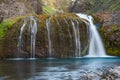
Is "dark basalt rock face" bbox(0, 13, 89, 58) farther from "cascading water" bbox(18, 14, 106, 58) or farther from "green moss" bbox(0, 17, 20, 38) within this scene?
"green moss" bbox(0, 17, 20, 38)

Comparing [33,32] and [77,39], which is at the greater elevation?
[33,32]

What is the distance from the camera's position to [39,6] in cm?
5444

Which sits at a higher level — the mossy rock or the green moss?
the green moss

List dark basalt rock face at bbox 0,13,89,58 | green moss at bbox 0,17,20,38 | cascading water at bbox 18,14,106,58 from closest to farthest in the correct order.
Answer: dark basalt rock face at bbox 0,13,89,58
cascading water at bbox 18,14,106,58
green moss at bbox 0,17,20,38

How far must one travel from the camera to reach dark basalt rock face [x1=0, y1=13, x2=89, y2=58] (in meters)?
37.5

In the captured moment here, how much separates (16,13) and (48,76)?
26.3m

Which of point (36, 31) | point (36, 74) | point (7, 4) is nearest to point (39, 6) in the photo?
point (7, 4)

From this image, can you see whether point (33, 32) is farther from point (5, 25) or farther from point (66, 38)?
point (66, 38)

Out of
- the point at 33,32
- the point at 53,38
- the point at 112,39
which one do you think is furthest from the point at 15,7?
the point at 112,39

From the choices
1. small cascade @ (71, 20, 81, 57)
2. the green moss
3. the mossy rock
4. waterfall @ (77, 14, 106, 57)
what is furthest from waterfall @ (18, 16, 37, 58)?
the mossy rock

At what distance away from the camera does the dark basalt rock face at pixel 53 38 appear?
37.5m

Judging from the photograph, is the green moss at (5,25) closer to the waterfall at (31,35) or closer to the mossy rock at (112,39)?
the waterfall at (31,35)

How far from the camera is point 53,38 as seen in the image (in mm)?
38375

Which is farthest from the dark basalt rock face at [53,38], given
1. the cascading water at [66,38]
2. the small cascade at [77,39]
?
the small cascade at [77,39]
